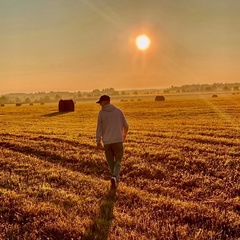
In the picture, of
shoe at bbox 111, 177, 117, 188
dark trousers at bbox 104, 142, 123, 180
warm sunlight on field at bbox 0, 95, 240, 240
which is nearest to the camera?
warm sunlight on field at bbox 0, 95, 240, 240

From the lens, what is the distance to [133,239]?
5316 millimetres

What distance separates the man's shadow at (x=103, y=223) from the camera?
219 inches

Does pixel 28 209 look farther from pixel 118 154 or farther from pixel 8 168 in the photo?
pixel 8 168

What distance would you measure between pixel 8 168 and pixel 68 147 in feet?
13.5

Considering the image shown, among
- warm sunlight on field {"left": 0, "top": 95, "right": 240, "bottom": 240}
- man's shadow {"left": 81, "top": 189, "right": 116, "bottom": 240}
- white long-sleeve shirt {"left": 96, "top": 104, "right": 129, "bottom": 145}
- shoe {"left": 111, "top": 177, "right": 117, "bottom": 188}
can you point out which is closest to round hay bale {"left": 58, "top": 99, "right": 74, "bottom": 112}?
warm sunlight on field {"left": 0, "top": 95, "right": 240, "bottom": 240}

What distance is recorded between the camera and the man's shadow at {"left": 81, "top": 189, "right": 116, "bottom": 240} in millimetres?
5555

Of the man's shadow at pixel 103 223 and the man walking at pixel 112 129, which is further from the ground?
the man walking at pixel 112 129

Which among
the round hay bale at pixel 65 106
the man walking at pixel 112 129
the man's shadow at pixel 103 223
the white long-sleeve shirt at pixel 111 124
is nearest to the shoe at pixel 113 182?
the man walking at pixel 112 129

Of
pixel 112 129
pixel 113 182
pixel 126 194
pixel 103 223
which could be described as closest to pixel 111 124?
pixel 112 129

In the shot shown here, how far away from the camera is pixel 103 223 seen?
19.7ft

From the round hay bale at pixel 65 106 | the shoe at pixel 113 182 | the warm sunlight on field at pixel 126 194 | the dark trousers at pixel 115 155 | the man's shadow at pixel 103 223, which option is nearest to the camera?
the man's shadow at pixel 103 223

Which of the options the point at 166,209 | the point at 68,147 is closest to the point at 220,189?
the point at 166,209

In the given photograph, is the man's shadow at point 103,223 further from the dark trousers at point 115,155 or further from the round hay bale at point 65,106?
the round hay bale at point 65,106

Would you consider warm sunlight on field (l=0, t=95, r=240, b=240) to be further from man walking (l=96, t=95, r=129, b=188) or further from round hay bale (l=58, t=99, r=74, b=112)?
round hay bale (l=58, t=99, r=74, b=112)
